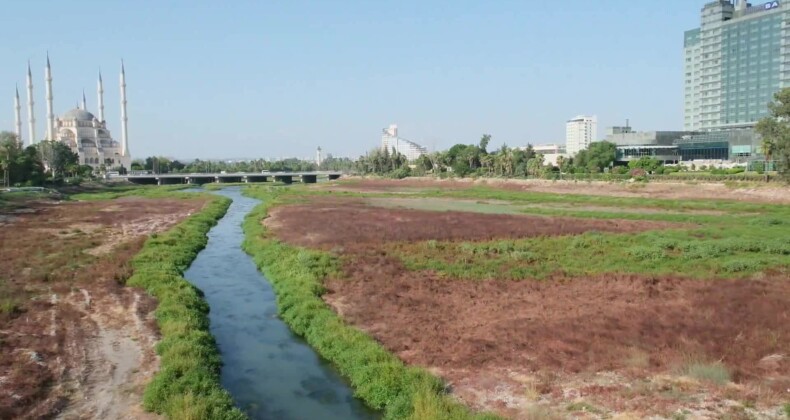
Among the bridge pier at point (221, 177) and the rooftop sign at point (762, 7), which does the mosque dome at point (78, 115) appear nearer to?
the bridge pier at point (221, 177)

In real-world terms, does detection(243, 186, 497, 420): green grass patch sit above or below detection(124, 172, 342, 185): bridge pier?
below

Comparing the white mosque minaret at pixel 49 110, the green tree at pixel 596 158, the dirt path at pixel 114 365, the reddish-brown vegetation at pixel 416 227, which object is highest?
the white mosque minaret at pixel 49 110

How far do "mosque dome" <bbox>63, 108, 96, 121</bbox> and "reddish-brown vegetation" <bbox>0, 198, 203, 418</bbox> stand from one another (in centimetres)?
15769

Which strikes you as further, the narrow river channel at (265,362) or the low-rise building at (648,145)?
the low-rise building at (648,145)

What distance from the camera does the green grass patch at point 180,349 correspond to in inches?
545

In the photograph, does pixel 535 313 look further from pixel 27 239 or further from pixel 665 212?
pixel 665 212

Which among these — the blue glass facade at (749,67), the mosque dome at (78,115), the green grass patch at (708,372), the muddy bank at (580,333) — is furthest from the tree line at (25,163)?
the blue glass facade at (749,67)

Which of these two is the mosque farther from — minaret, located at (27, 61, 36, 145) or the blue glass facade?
the blue glass facade

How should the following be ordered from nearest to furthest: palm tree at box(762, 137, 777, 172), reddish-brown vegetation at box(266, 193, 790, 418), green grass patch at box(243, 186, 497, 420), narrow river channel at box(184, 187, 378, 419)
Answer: green grass patch at box(243, 186, 497, 420) → reddish-brown vegetation at box(266, 193, 790, 418) → narrow river channel at box(184, 187, 378, 419) → palm tree at box(762, 137, 777, 172)

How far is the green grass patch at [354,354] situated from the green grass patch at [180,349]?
3158mm

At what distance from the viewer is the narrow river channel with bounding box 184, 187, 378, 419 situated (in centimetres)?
1508

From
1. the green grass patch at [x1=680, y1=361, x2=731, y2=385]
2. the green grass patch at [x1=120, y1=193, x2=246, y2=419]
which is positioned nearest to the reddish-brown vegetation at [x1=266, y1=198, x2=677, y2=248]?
the green grass patch at [x1=120, y1=193, x2=246, y2=419]

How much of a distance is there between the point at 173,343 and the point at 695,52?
20098cm

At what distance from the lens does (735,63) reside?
165 m
